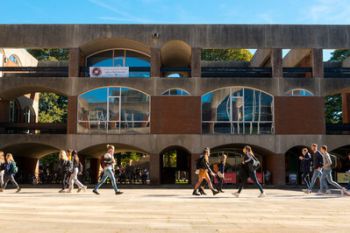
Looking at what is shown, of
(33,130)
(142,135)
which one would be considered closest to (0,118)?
(33,130)

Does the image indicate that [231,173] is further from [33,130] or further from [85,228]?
[85,228]

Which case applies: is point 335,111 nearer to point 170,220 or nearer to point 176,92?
point 176,92

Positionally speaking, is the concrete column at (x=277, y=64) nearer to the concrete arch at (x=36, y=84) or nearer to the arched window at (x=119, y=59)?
the arched window at (x=119, y=59)

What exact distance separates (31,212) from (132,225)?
9.93ft

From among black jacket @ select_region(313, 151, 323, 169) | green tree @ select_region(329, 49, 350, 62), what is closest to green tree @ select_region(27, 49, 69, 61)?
green tree @ select_region(329, 49, 350, 62)

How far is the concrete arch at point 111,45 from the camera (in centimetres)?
2697

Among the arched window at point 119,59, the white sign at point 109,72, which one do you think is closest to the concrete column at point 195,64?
the arched window at point 119,59

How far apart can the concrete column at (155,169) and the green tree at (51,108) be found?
17687 millimetres

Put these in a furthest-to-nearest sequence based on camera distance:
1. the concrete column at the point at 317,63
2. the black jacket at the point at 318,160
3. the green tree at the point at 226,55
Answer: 1. the green tree at the point at 226,55
2. the concrete column at the point at 317,63
3. the black jacket at the point at 318,160

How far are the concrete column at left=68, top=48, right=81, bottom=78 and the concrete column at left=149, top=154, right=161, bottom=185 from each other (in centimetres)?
724

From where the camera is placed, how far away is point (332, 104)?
40.4m

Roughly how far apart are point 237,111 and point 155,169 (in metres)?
6.40

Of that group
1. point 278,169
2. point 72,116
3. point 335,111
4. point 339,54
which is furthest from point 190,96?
point 339,54

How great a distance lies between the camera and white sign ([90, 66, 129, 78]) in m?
27.0
